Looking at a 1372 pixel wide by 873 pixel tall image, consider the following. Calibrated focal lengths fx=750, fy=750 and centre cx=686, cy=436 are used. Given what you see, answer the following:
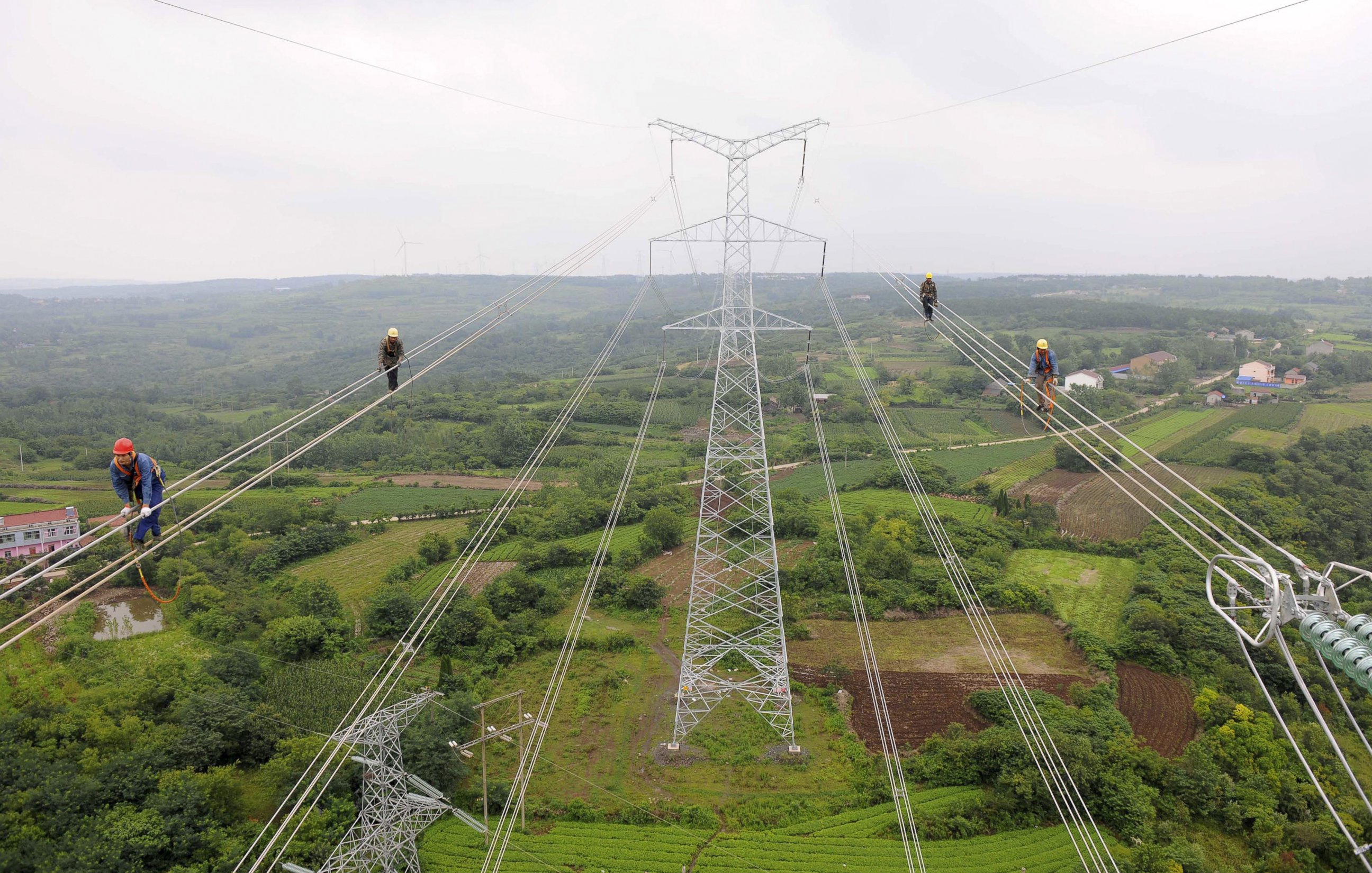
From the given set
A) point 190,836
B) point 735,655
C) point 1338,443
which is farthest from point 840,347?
point 190,836

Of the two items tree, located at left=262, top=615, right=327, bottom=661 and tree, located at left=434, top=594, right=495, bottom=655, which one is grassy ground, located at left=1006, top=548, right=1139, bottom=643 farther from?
tree, located at left=262, top=615, right=327, bottom=661

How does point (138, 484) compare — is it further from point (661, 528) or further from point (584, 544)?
point (661, 528)

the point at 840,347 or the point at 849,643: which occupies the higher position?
the point at 840,347

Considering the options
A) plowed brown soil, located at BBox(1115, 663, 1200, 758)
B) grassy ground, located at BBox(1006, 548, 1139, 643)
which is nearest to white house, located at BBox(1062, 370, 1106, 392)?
grassy ground, located at BBox(1006, 548, 1139, 643)

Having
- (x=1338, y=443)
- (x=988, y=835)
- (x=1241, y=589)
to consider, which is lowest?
(x=988, y=835)

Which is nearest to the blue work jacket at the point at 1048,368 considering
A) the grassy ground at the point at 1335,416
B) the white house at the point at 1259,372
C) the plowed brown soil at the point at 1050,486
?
the plowed brown soil at the point at 1050,486

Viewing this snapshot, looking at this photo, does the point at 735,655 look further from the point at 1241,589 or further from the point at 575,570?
the point at 1241,589
